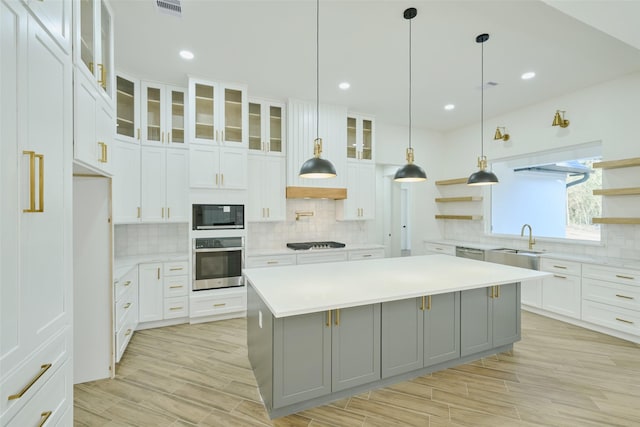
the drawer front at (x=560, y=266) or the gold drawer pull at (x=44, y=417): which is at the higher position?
the drawer front at (x=560, y=266)

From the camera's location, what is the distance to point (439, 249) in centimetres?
557

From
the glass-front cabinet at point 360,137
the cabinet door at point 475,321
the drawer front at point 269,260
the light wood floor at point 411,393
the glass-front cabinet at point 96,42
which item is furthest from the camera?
the glass-front cabinet at point 360,137

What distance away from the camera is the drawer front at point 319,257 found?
167 inches

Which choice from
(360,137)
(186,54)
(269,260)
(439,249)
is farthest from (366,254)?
(186,54)

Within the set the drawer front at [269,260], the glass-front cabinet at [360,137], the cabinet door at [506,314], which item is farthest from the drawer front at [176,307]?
the cabinet door at [506,314]

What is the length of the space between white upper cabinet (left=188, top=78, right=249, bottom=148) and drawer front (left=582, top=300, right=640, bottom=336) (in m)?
4.84

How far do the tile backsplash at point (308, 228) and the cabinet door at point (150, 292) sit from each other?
1317 millimetres

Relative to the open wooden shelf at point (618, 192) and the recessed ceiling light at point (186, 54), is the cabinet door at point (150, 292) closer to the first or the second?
the recessed ceiling light at point (186, 54)

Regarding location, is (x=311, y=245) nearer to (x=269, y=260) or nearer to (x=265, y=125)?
(x=269, y=260)

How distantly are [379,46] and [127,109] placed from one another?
309 centimetres

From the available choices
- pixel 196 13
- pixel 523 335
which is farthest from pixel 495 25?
pixel 523 335

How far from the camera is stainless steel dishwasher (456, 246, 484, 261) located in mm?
4777

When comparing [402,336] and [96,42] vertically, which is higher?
[96,42]

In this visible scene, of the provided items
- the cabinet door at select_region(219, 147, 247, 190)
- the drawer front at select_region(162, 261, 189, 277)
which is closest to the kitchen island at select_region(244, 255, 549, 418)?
the drawer front at select_region(162, 261, 189, 277)
